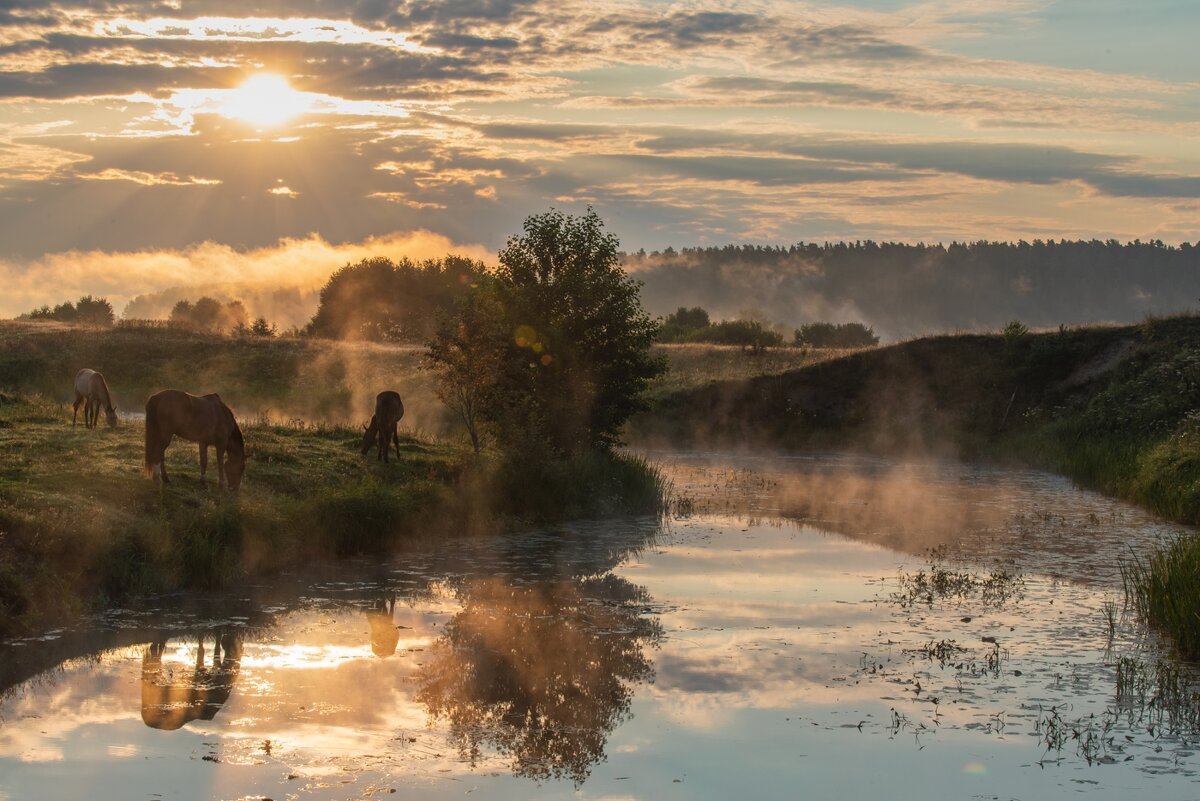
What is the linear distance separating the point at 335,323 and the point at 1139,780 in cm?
12215

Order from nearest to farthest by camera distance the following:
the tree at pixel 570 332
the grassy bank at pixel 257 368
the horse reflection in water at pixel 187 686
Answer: the horse reflection in water at pixel 187 686 → the tree at pixel 570 332 → the grassy bank at pixel 257 368

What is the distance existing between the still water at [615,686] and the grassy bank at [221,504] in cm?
82

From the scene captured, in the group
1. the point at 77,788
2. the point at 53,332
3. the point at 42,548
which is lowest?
the point at 77,788

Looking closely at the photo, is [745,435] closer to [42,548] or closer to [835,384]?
[835,384]

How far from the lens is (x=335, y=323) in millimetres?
128500

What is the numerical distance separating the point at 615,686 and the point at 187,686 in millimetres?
5163

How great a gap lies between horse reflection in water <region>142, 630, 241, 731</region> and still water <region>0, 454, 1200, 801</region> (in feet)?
0.15

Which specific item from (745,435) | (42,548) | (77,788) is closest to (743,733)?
(77,788)

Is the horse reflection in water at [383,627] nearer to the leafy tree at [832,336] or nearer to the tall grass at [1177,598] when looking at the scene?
the tall grass at [1177,598]

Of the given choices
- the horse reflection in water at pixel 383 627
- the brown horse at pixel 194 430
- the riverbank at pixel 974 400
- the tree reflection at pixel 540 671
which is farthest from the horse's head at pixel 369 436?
the riverbank at pixel 974 400

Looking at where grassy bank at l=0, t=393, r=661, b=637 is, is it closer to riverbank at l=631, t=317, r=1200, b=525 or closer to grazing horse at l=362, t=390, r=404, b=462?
grazing horse at l=362, t=390, r=404, b=462

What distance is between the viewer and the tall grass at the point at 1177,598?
16.2m

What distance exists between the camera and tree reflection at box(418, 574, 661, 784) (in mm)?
12703

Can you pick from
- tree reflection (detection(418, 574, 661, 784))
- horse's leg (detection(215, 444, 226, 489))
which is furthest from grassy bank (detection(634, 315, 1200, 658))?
horse's leg (detection(215, 444, 226, 489))
